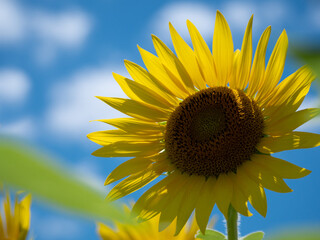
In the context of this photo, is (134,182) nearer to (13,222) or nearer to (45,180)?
(13,222)

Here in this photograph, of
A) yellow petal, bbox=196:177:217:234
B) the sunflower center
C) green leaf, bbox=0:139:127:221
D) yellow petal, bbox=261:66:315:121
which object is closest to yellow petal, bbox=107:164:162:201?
the sunflower center

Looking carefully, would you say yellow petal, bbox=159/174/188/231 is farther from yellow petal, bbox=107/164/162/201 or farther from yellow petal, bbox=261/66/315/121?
yellow petal, bbox=261/66/315/121

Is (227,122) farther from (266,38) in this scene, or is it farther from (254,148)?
(266,38)

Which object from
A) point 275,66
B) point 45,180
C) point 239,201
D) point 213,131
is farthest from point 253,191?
point 45,180

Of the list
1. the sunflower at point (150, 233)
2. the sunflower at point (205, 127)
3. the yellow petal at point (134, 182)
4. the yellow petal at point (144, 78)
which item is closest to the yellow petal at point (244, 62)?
the sunflower at point (205, 127)

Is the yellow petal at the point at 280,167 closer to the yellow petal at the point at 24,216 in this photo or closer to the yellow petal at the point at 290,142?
the yellow petal at the point at 290,142

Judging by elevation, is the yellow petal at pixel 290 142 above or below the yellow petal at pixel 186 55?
below

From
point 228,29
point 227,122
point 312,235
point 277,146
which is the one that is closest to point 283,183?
point 277,146
